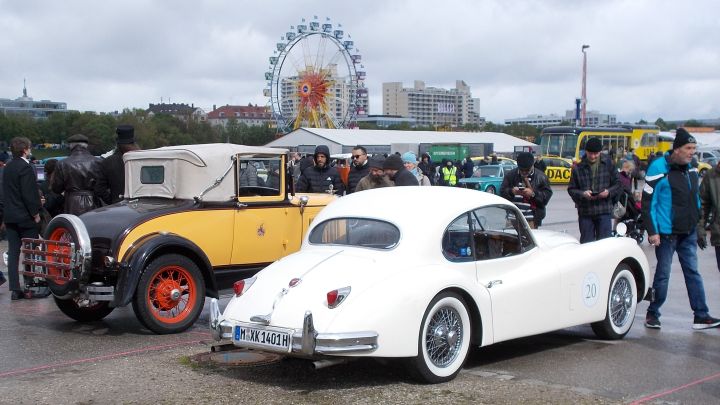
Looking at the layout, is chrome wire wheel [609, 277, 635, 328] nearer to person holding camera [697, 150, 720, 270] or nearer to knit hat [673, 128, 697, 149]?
person holding camera [697, 150, 720, 270]

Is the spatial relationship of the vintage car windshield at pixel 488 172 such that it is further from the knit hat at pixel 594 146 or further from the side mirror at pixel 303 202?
the side mirror at pixel 303 202

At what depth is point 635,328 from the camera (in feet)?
27.4

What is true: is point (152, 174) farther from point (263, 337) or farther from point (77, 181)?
point (263, 337)

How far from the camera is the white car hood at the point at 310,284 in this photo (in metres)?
5.85

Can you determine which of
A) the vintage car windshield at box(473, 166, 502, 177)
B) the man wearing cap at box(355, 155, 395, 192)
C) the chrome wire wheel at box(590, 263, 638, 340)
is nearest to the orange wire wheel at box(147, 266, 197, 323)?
the man wearing cap at box(355, 155, 395, 192)

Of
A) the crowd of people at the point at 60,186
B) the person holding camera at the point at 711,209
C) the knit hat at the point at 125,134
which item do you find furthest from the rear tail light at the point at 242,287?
the person holding camera at the point at 711,209

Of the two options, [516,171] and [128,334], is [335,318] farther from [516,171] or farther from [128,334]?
[516,171]

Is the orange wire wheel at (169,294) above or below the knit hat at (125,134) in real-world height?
below

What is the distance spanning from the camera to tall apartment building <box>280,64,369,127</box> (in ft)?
206

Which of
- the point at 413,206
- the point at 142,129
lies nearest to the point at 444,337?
the point at 413,206

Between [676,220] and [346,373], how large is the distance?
3903 mm

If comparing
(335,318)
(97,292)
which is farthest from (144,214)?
(335,318)

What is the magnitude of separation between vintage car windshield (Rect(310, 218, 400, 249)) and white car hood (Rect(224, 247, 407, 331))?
14cm

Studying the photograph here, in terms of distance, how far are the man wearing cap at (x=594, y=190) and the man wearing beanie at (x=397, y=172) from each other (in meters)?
1.98
